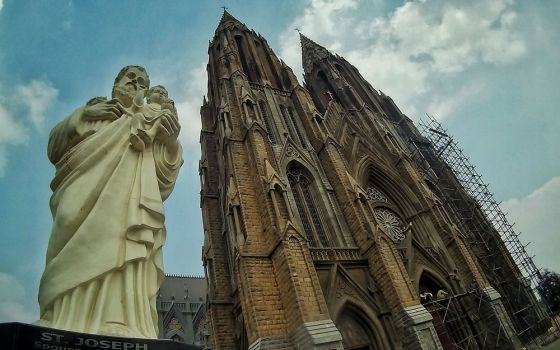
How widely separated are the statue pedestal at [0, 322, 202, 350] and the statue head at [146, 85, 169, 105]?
7.57 ft

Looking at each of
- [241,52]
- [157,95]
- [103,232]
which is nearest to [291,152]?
[241,52]

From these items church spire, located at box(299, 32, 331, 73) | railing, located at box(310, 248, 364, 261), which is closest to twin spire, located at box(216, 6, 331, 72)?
church spire, located at box(299, 32, 331, 73)

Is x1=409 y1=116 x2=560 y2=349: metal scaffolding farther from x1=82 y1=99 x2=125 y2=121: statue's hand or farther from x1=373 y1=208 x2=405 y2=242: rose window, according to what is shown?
x1=82 y1=99 x2=125 y2=121: statue's hand

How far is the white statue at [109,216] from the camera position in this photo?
2.20m

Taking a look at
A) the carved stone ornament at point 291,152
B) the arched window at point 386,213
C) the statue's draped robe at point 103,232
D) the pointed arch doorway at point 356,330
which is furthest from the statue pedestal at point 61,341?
the arched window at point 386,213

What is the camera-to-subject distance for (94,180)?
266cm

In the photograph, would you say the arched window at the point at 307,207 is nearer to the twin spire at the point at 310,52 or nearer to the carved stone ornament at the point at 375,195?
the carved stone ornament at the point at 375,195

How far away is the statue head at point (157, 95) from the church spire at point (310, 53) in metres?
27.3

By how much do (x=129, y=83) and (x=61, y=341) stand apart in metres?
2.59

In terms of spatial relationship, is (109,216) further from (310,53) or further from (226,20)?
(310,53)

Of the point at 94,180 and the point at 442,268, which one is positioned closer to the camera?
the point at 94,180

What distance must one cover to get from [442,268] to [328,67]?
756 inches

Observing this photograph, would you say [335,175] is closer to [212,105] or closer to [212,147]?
[212,147]

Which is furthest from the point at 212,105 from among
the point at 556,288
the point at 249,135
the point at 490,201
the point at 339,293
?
the point at 556,288
